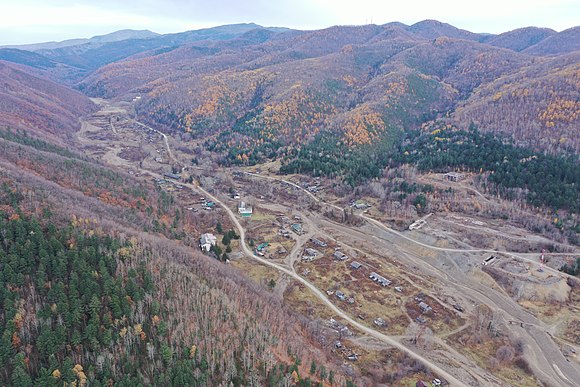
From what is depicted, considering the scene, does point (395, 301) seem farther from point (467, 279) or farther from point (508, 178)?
point (508, 178)

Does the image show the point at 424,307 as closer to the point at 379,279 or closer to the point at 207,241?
the point at 379,279

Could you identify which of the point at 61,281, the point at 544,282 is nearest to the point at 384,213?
the point at 544,282

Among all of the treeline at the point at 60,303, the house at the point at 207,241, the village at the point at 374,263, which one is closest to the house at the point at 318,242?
the village at the point at 374,263

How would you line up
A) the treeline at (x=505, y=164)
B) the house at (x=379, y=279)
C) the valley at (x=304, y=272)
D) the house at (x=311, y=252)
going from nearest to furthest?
the valley at (x=304, y=272) → the house at (x=379, y=279) → the house at (x=311, y=252) → the treeline at (x=505, y=164)

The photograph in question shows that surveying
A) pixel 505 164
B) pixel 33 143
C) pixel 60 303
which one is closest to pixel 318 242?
pixel 60 303

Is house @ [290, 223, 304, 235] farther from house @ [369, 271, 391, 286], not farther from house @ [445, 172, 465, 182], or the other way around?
house @ [445, 172, 465, 182]

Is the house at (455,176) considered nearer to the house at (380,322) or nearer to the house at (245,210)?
the house at (245,210)

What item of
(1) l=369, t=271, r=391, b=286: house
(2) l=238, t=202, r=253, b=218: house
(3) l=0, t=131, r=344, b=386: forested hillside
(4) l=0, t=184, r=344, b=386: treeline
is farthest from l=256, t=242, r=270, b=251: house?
(4) l=0, t=184, r=344, b=386: treeline
